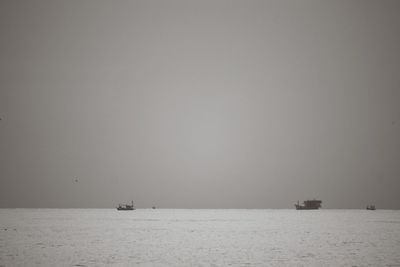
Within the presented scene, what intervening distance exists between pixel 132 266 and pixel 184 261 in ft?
19.4

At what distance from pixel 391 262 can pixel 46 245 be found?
40.3m

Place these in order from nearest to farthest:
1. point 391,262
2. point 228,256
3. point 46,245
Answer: point 391,262
point 228,256
point 46,245

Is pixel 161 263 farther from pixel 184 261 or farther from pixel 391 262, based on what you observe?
pixel 391 262

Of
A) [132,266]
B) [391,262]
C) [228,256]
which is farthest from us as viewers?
[228,256]

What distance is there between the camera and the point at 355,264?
4566 cm

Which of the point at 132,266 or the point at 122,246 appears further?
the point at 122,246

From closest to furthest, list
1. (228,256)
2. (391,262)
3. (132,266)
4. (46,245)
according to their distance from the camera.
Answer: (132,266) < (391,262) < (228,256) < (46,245)

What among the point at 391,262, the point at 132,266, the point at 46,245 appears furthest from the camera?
the point at 46,245

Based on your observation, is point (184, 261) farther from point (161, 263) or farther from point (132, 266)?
point (132, 266)

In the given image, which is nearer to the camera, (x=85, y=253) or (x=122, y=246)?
(x=85, y=253)

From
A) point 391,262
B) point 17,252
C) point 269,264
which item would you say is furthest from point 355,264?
point 17,252

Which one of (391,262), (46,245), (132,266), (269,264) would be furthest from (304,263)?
(46,245)

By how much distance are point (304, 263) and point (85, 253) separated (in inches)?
908

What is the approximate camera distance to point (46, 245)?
62.8m
